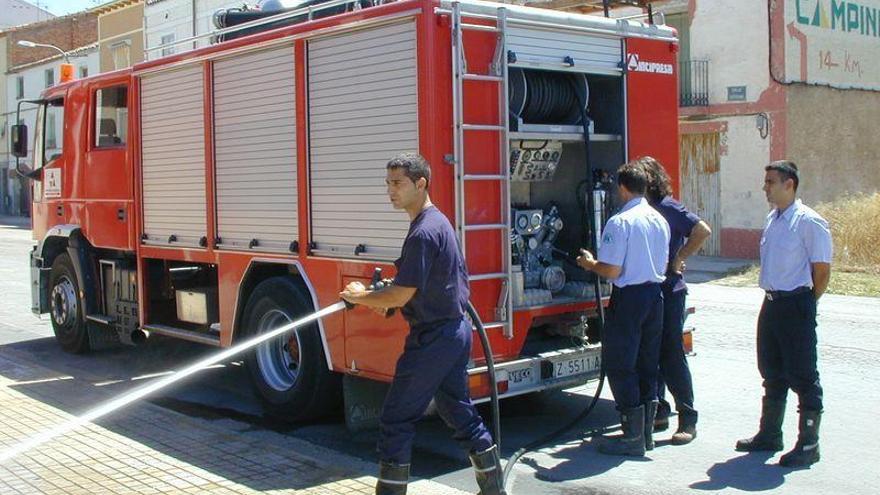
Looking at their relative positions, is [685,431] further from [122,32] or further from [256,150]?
[122,32]

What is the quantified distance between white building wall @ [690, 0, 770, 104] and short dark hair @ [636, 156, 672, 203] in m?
15.1

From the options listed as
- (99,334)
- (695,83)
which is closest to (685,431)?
(99,334)

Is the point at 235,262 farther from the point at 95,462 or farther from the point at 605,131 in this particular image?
the point at 605,131

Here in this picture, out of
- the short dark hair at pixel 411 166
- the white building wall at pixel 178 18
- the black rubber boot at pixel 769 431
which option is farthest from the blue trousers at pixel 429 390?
the white building wall at pixel 178 18

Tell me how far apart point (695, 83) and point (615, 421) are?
15.8 meters

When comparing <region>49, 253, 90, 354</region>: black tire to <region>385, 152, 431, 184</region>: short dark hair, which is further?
<region>49, 253, 90, 354</region>: black tire

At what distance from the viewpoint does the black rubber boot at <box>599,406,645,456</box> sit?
21.1 ft

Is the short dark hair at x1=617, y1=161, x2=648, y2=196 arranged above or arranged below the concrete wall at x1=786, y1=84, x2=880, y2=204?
below

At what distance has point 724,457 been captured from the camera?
21.1ft

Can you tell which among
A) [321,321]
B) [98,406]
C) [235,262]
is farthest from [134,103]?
[321,321]

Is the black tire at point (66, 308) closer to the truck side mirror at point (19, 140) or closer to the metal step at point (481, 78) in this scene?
the truck side mirror at point (19, 140)

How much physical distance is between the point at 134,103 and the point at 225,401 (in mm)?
3044

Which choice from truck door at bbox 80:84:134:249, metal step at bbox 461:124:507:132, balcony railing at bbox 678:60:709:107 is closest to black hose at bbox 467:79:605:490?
metal step at bbox 461:124:507:132

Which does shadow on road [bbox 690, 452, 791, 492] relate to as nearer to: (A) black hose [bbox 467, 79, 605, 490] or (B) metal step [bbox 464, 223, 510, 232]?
(A) black hose [bbox 467, 79, 605, 490]
